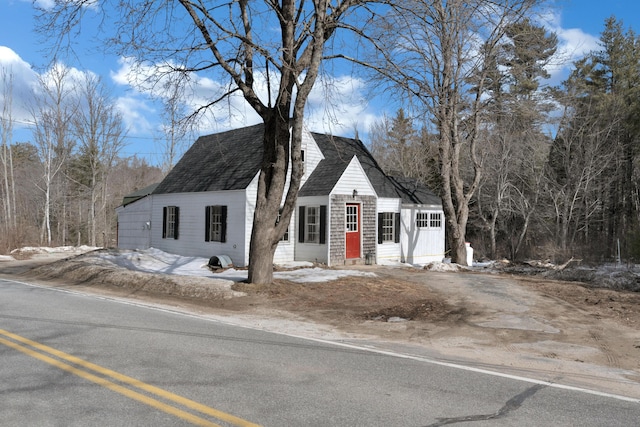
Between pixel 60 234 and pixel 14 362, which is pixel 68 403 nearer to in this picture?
pixel 14 362

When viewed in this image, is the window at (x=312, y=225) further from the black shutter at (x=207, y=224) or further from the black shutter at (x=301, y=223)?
the black shutter at (x=207, y=224)

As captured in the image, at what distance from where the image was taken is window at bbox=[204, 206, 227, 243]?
19.7 meters

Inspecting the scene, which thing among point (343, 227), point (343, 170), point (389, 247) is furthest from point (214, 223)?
point (389, 247)

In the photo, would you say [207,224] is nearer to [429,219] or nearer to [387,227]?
[387,227]

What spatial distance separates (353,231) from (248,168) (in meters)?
5.13

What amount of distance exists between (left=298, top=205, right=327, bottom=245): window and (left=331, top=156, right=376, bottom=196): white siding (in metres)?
1.07

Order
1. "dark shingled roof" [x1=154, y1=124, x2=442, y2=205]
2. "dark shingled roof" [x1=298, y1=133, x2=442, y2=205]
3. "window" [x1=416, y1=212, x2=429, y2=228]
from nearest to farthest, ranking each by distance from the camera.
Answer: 1. "dark shingled roof" [x1=154, y1=124, x2=442, y2=205]
2. "dark shingled roof" [x1=298, y1=133, x2=442, y2=205]
3. "window" [x1=416, y1=212, x2=429, y2=228]

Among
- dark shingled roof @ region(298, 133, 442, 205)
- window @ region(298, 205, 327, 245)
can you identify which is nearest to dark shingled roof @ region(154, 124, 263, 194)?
dark shingled roof @ region(298, 133, 442, 205)

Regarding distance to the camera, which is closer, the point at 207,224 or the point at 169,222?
the point at 207,224

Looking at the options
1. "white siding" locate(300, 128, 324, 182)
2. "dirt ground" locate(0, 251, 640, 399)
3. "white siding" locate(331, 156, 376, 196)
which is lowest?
"dirt ground" locate(0, 251, 640, 399)

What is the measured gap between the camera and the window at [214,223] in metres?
19.7

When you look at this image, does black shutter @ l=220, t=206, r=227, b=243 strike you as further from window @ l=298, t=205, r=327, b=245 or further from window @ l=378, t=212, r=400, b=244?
window @ l=378, t=212, r=400, b=244

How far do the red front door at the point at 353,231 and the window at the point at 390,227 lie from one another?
1.66 metres

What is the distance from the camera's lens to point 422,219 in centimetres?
2417
